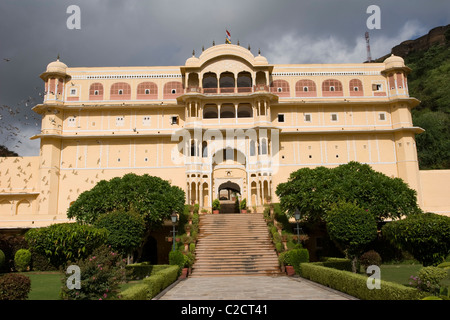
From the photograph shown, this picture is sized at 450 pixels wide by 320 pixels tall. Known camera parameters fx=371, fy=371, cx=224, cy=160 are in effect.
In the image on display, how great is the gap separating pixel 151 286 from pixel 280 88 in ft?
83.3

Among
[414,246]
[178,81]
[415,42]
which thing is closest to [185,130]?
[178,81]

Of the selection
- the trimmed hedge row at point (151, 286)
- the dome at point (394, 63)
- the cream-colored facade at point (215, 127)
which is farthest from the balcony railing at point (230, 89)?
the trimmed hedge row at point (151, 286)

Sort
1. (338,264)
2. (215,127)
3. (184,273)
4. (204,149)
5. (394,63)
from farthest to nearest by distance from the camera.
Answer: (394,63) → (204,149) → (215,127) → (184,273) → (338,264)

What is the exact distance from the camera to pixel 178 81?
34.0m

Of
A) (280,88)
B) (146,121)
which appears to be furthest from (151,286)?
(280,88)

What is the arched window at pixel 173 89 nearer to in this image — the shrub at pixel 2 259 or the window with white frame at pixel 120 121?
the window with white frame at pixel 120 121

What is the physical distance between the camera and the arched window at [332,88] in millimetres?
34125

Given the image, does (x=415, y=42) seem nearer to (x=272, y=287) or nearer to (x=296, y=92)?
(x=296, y=92)

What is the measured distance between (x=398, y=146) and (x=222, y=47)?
17.7 meters

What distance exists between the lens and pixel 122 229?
58.5ft

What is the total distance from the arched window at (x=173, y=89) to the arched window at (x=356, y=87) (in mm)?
15707

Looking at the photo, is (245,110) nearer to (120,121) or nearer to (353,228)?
(120,121)

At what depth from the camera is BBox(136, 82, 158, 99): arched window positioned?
33.8 m
